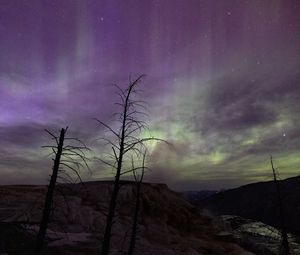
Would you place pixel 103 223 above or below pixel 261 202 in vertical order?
below

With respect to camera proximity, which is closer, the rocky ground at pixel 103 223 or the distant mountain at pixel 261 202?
the rocky ground at pixel 103 223

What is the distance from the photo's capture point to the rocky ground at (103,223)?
2964 centimetres

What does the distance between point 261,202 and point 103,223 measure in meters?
128

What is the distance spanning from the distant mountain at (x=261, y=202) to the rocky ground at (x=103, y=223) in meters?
74.2

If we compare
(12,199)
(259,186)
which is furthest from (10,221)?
(259,186)

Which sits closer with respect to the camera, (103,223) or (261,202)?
(103,223)

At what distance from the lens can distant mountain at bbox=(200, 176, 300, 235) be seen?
12986 cm

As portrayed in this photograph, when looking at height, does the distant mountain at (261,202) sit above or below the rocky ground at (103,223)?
above

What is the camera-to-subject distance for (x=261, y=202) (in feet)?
503

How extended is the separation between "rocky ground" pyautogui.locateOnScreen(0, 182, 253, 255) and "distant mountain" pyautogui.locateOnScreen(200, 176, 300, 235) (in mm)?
74232

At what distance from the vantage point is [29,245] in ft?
87.5

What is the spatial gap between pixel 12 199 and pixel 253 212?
12679 cm

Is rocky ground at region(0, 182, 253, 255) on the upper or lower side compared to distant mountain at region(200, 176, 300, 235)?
lower

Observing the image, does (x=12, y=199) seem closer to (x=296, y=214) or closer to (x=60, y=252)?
(x=60, y=252)
